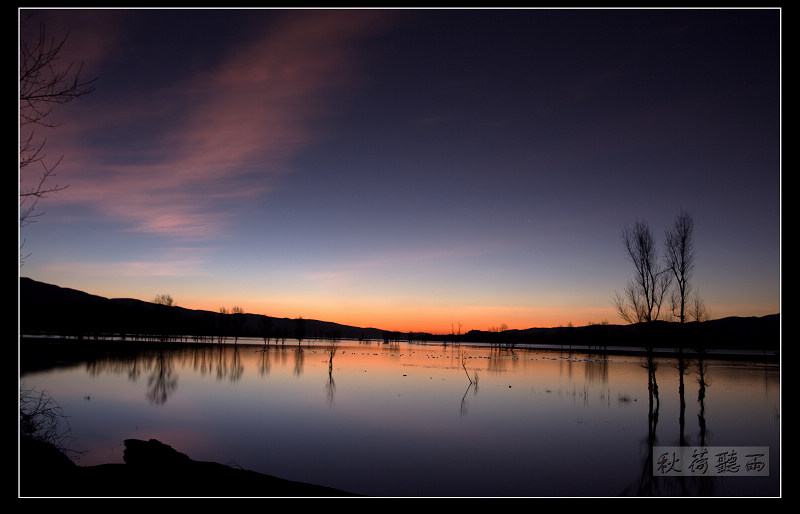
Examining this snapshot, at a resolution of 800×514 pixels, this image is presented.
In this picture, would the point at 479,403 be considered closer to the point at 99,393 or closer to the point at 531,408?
the point at 531,408

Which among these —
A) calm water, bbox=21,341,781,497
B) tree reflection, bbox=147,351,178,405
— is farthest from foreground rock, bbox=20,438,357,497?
tree reflection, bbox=147,351,178,405

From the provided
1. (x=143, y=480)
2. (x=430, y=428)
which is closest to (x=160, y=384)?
(x=430, y=428)

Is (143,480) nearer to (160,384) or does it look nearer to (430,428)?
(430,428)

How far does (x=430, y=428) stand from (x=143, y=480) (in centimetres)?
1437

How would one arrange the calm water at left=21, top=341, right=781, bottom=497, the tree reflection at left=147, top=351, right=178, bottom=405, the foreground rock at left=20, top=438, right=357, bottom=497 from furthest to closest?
1. the tree reflection at left=147, top=351, right=178, bottom=405
2. the calm water at left=21, top=341, right=781, bottom=497
3. the foreground rock at left=20, top=438, right=357, bottom=497

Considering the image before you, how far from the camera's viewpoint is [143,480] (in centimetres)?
934

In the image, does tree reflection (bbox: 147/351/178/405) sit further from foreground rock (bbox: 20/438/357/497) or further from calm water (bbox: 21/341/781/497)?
foreground rock (bbox: 20/438/357/497)

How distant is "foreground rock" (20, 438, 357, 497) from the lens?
7836mm

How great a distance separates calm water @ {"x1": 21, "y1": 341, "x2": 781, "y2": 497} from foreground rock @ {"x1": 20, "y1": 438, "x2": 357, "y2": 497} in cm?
322

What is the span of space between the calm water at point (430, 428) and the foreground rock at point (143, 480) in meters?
3.22

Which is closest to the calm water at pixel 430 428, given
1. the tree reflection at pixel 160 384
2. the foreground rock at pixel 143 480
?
the tree reflection at pixel 160 384

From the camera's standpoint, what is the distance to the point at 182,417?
22.8 metres
